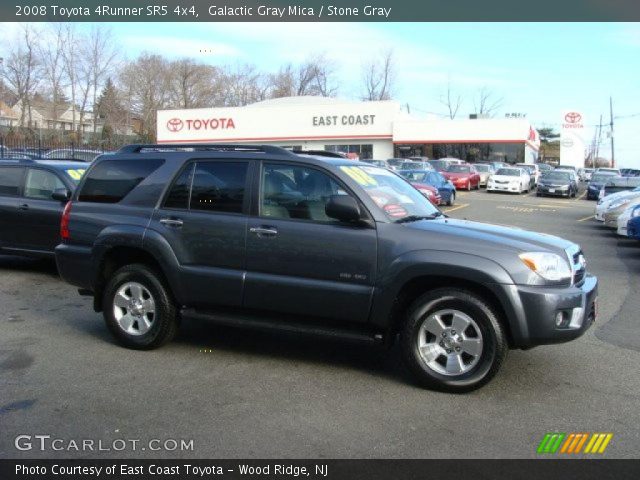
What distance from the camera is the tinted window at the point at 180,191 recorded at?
6000 mm

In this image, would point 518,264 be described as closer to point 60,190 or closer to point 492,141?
point 60,190

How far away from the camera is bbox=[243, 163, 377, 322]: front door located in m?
5.21

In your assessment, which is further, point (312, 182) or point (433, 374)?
point (312, 182)

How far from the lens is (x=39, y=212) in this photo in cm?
967

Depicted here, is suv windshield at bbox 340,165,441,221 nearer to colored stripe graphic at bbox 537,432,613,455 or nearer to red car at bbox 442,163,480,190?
colored stripe graphic at bbox 537,432,613,455

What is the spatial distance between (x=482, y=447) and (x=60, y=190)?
7260 mm

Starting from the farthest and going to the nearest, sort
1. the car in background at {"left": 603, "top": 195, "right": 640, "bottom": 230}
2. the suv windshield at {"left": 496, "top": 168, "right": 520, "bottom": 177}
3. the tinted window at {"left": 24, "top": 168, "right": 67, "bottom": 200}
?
the suv windshield at {"left": 496, "top": 168, "right": 520, "bottom": 177} < the car in background at {"left": 603, "top": 195, "right": 640, "bottom": 230} < the tinted window at {"left": 24, "top": 168, "right": 67, "bottom": 200}

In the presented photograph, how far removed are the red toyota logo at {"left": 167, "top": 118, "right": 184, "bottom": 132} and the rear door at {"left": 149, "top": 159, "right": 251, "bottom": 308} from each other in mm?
54212

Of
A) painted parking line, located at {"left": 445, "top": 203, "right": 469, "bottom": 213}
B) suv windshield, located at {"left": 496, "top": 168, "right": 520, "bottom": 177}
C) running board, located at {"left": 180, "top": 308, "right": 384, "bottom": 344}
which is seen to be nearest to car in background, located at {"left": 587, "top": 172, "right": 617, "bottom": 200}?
suv windshield, located at {"left": 496, "top": 168, "right": 520, "bottom": 177}

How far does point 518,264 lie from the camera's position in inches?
191

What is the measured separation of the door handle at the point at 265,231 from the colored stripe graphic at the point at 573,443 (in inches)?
102

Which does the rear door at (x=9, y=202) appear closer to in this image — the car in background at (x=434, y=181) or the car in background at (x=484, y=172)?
the car in background at (x=434, y=181)

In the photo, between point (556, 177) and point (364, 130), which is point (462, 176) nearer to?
point (556, 177)
